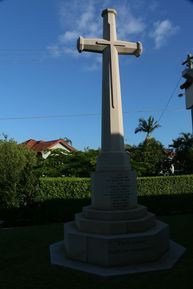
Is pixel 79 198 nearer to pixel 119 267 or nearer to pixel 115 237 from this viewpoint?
pixel 115 237

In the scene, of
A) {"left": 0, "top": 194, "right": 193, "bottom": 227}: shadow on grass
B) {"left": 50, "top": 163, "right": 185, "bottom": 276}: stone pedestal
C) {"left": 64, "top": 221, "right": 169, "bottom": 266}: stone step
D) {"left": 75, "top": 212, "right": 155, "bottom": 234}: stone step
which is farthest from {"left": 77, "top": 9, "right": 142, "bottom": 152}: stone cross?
{"left": 0, "top": 194, "right": 193, "bottom": 227}: shadow on grass

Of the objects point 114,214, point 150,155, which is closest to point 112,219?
point 114,214

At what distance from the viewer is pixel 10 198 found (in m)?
17.2

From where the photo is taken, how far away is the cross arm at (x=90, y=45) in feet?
30.1

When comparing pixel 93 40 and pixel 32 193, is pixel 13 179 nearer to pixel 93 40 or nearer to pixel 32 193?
pixel 32 193

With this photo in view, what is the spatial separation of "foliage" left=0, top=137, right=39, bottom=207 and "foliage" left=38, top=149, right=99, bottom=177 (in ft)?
29.0

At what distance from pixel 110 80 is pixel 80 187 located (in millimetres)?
10690

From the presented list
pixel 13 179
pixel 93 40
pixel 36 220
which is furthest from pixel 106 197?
pixel 13 179

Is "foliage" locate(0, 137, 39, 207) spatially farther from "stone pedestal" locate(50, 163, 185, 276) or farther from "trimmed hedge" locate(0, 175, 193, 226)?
"stone pedestal" locate(50, 163, 185, 276)

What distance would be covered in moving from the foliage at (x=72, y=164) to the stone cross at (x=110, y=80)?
18393mm

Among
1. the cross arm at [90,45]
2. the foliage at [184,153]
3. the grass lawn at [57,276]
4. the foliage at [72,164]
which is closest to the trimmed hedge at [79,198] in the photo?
the grass lawn at [57,276]

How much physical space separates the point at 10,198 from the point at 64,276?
10.8m

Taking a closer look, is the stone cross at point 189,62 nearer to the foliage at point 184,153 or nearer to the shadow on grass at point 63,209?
the shadow on grass at point 63,209

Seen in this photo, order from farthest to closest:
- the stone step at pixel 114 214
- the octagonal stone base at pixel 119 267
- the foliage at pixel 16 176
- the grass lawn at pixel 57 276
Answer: the foliage at pixel 16 176, the stone step at pixel 114 214, the octagonal stone base at pixel 119 267, the grass lawn at pixel 57 276
